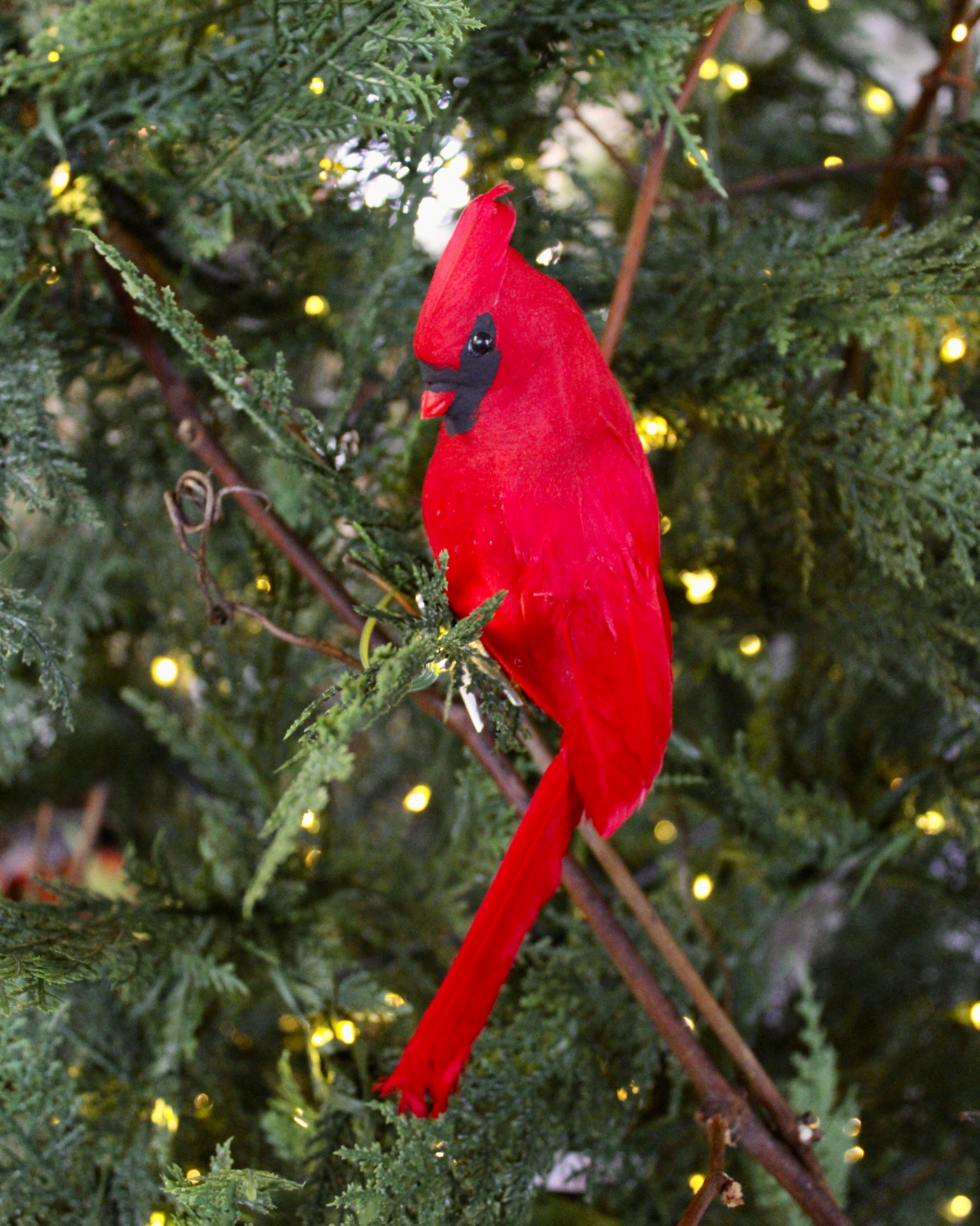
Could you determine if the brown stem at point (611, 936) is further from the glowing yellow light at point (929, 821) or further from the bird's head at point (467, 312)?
the glowing yellow light at point (929, 821)

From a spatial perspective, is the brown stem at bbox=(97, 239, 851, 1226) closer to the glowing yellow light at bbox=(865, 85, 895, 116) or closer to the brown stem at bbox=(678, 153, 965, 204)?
the brown stem at bbox=(678, 153, 965, 204)

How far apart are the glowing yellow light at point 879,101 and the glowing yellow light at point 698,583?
474 mm

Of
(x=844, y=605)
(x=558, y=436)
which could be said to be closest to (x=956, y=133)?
(x=844, y=605)

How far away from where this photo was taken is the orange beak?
0.38 metres

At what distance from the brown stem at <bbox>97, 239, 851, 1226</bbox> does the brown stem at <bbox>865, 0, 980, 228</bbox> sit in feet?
1.34

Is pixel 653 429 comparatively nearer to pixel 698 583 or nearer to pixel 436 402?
pixel 698 583

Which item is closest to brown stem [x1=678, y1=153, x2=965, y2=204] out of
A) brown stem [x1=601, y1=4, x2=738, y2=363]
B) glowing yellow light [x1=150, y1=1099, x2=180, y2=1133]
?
brown stem [x1=601, y1=4, x2=738, y2=363]

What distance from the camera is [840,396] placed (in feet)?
2.00

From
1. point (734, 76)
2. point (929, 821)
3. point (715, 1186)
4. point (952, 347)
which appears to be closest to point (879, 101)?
point (734, 76)

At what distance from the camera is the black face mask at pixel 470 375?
38cm

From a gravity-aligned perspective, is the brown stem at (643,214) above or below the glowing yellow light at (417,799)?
above

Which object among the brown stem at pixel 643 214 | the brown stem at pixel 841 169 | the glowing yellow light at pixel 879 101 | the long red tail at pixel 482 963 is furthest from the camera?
the glowing yellow light at pixel 879 101

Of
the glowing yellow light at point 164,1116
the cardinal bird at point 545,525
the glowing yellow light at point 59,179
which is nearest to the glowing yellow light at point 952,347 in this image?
the cardinal bird at point 545,525

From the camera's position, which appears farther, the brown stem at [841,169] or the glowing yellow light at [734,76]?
the glowing yellow light at [734,76]
